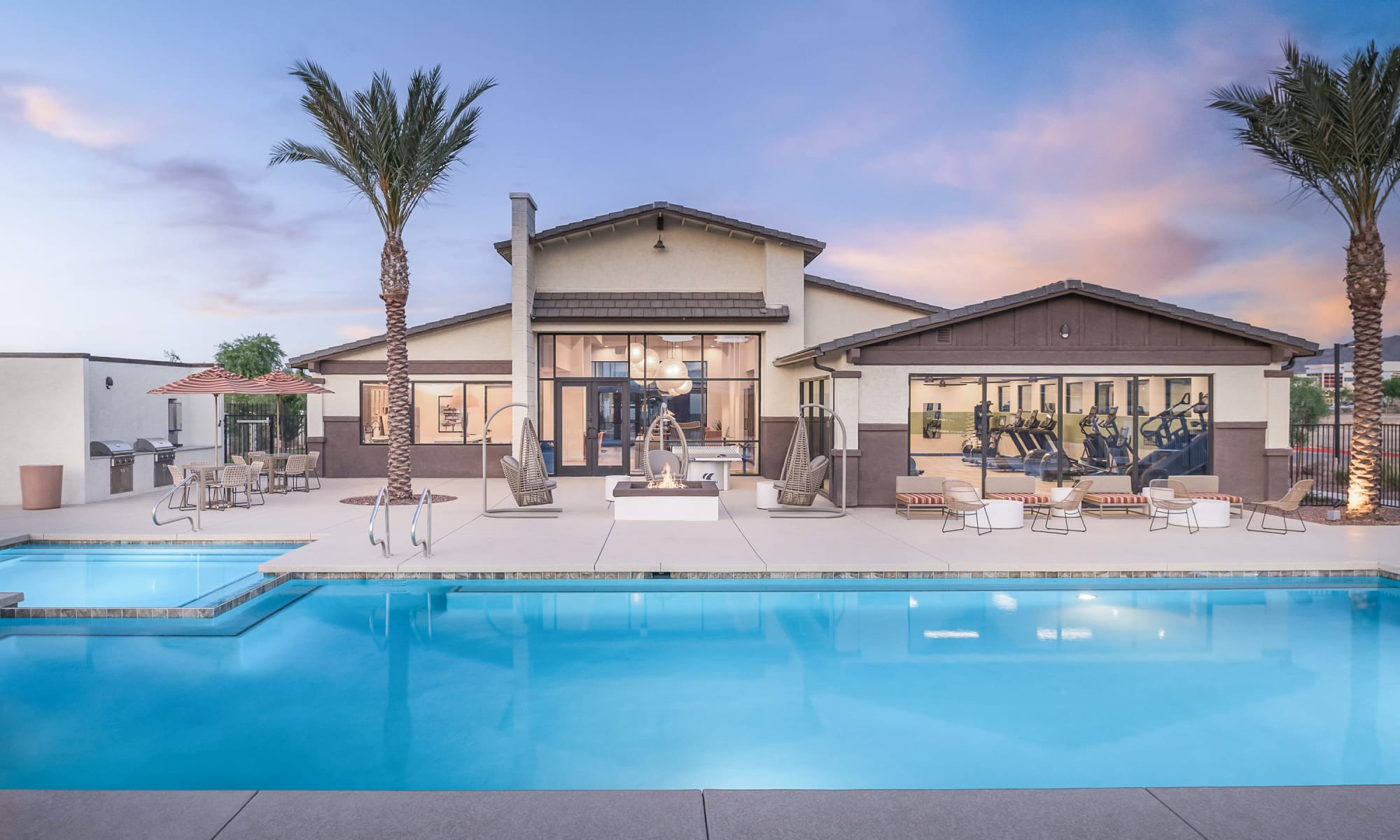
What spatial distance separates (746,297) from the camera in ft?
64.9

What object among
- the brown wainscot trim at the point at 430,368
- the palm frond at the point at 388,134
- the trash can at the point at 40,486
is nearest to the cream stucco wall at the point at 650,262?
the brown wainscot trim at the point at 430,368

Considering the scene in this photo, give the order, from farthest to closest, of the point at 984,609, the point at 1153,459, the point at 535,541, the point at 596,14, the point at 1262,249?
the point at 1262,249
the point at 596,14
the point at 1153,459
the point at 535,541
the point at 984,609

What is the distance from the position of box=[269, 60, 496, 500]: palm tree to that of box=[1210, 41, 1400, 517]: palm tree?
13951mm

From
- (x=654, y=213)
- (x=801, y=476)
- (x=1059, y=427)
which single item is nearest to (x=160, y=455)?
(x=654, y=213)

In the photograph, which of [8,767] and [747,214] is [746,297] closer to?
[747,214]

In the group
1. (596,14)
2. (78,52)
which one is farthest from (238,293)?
(596,14)

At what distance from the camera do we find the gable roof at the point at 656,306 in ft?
62.0

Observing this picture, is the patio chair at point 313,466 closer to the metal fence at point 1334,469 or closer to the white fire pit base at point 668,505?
Answer: the white fire pit base at point 668,505

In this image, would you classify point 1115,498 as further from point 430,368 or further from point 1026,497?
point 430,368

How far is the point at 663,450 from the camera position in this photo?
16500 mm

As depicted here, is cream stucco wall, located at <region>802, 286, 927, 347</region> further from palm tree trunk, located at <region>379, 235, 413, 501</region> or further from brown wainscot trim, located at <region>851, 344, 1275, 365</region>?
palm tree trunk, located at <region>379, 235, 413, 501</region>

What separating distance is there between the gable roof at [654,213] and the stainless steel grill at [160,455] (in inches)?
347

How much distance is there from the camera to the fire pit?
12.4 meters

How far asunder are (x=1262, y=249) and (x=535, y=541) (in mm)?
26345
